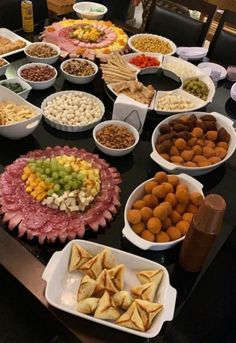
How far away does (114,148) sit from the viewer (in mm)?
1394

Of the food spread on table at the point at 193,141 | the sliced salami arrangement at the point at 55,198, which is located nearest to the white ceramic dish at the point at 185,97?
the food spread on table at the point at 193,141

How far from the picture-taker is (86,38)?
206 centimetres

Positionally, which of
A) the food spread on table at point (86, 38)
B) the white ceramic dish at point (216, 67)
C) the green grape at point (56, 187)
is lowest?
the green grape at point (56, 187)

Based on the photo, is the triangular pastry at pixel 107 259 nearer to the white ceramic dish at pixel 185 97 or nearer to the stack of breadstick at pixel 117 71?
the white ceramic dish at pixel 185 97

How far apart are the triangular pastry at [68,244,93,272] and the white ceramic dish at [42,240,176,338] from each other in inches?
0.4

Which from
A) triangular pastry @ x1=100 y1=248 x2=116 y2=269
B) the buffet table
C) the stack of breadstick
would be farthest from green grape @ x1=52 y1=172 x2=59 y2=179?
the stack of breadstick

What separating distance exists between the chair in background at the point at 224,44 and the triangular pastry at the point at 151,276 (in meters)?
1.62

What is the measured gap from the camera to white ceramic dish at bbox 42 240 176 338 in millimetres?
864

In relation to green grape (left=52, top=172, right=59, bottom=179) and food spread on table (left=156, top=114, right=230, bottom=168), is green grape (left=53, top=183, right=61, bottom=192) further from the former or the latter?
food spread on table (left=156, top=114, right=230, bottom=168)

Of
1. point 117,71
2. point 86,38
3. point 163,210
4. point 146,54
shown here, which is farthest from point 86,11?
point 163,210

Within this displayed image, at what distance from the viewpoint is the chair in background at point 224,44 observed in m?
2.17

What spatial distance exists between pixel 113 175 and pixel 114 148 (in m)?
0.13

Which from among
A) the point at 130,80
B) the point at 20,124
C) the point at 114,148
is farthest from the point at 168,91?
the point at 20,124

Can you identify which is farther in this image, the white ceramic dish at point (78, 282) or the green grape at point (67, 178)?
the green grape at point (67, 178)
